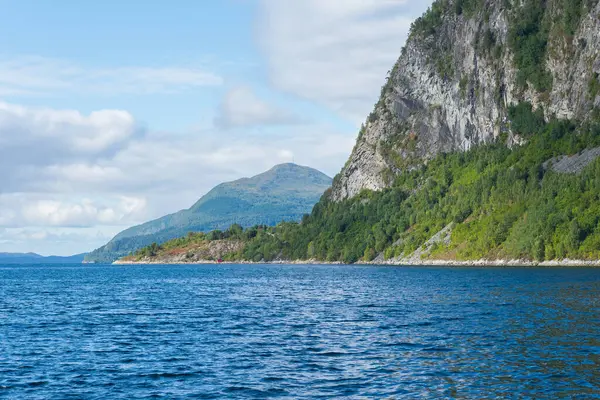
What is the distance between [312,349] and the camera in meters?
61.1

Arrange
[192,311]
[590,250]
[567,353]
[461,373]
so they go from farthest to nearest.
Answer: [590,250] → [192,311] → [567,353] → [461,373]

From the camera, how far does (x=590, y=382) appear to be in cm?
4500

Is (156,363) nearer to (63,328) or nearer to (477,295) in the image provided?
(63,328)

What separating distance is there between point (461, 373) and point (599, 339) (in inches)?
724

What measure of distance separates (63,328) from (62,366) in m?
25.9

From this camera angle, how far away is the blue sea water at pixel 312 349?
151 feet

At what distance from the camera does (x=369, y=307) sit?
99188 mm

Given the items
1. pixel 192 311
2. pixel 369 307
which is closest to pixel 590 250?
pixel 369 307

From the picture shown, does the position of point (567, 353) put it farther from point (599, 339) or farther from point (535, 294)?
point (535, 294)

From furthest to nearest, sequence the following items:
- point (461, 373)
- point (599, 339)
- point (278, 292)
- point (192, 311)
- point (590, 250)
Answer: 1. point (590, 250)
2. point (278, 292)
3. point (192, 311)
4. point (599, 339)
5. point (461, 373)

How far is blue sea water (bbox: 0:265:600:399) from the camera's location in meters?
46.0

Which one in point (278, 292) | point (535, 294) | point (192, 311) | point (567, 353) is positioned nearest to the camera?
point (567, 353)

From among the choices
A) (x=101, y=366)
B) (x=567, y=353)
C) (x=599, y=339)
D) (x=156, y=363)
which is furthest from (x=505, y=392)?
(x=101, y=366)

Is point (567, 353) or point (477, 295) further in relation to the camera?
point (477, 295)
